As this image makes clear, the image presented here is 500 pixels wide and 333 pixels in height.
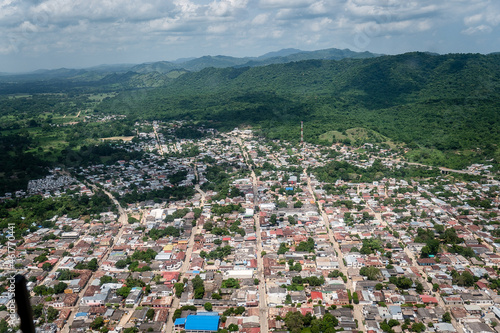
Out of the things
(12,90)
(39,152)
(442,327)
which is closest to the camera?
(442,327)

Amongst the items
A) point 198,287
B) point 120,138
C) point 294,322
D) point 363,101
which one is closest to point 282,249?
point 198,287

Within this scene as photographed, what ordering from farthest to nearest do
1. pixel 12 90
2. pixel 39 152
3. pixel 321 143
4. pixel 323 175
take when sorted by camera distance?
pixel 12 90, pixel 321 143, pixel 39 152, pixel 323 175

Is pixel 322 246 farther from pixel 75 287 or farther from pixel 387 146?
pixel 387 146

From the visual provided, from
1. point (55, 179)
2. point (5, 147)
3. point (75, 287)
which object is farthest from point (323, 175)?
point (5, 147)

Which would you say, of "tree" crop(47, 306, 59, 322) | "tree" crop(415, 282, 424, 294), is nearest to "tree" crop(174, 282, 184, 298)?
"tree" crop(47, 306, 59, 322)

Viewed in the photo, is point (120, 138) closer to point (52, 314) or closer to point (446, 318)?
point (52, 314)

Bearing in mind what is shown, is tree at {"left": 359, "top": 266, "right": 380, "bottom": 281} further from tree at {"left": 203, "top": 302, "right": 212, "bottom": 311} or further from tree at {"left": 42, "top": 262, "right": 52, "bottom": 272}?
tree at {"left": 42, "top": 262, "right": 52, "bottom": 272}
